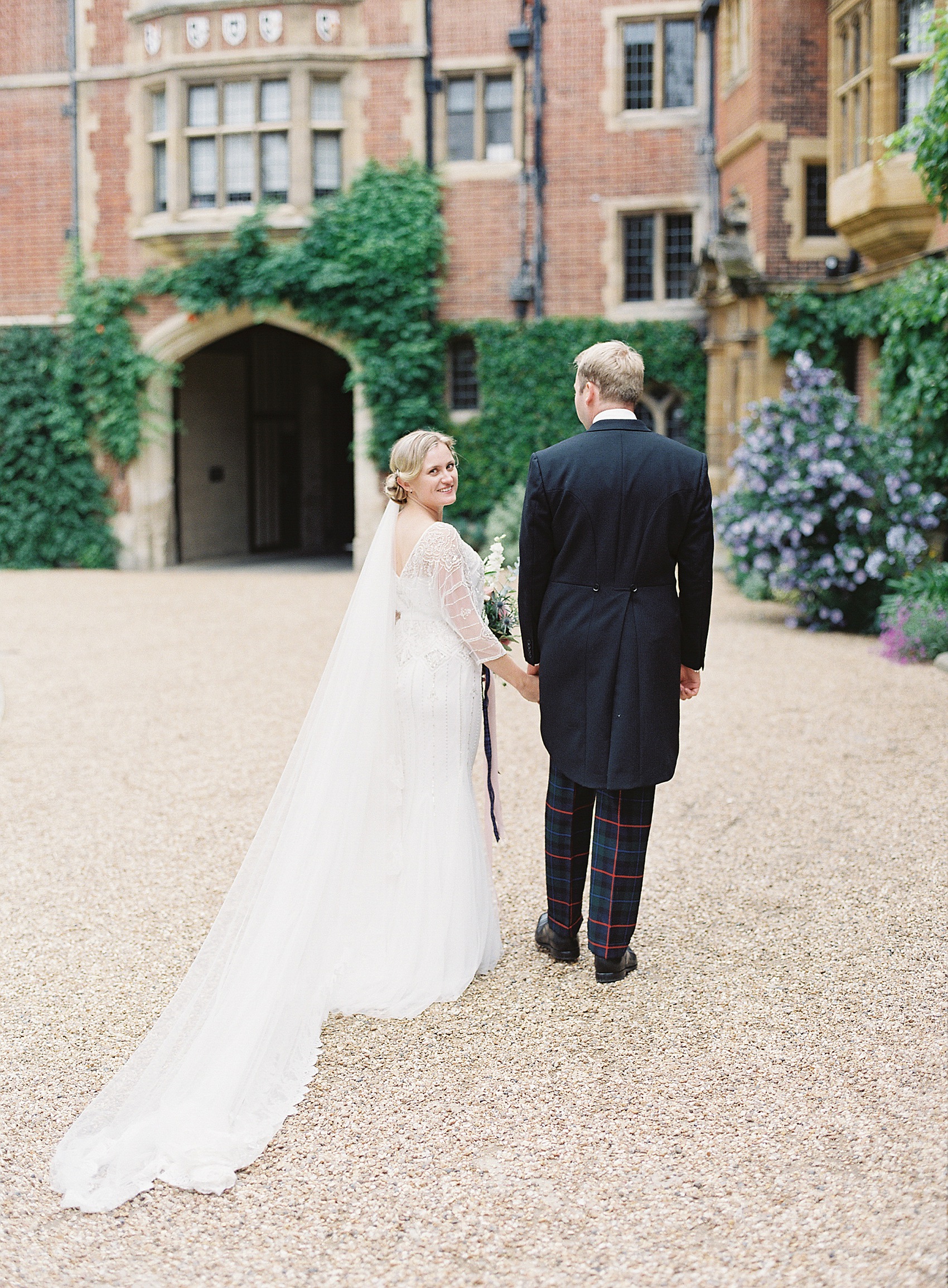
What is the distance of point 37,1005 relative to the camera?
135 inches

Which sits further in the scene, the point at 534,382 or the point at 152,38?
the point at 152,38

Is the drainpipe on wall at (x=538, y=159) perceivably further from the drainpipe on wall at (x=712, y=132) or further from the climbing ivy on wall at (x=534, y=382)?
the drainpipe on wall at (x=712, y=132)

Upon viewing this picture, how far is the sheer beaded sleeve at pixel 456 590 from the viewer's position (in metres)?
3.37

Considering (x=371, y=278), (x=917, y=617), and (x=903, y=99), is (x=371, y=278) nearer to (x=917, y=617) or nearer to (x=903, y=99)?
(x=903, y=99)

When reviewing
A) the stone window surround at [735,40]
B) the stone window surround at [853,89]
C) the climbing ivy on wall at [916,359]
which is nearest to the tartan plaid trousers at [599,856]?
the climbing ivy on wall at [916,359]

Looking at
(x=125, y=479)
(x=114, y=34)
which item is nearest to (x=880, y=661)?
(x=125, y=479)

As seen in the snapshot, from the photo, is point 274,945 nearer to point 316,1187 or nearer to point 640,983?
point 316,1187

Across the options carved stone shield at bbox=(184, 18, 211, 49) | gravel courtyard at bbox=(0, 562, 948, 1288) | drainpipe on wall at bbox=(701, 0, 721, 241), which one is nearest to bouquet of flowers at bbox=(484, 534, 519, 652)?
gravel courtyard at bbox=(0, 562, 948, 1288)

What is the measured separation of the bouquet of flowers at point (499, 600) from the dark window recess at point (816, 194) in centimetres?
1019

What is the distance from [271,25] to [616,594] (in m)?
13.5

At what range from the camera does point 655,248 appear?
1451 centimetres

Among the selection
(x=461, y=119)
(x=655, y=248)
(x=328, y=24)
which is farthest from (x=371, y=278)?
(x=655, y=248)

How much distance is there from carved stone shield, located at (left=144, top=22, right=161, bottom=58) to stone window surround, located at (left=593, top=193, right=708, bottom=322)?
18.1 ft

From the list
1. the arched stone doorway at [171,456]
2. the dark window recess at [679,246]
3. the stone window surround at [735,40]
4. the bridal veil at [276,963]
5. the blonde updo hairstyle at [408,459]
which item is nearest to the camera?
the bridal veil at [276,963]
